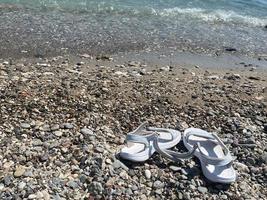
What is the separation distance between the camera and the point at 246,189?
7004 mm

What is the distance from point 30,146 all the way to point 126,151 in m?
1.53

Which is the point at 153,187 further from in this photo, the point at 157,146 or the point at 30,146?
the point at 30,146

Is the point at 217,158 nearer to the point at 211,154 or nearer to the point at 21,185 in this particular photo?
the point at 211,154

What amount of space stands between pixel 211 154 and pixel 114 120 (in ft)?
6.17

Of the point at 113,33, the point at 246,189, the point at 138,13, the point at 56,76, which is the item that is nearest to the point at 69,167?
the point at 246,189

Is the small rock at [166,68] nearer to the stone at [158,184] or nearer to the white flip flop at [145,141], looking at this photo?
the white flip flop at [145,141]

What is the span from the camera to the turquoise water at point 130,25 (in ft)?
44.5

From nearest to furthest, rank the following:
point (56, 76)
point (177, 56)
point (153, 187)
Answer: point (153, 187) < point (56, 76) < point (177, 56)

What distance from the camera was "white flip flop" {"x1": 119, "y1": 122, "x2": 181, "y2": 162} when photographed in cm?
720

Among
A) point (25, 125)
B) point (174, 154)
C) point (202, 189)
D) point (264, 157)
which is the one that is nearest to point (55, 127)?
point (25, 125)

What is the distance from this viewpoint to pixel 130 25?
15578 mm

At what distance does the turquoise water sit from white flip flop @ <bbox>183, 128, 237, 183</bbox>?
18.3 feet

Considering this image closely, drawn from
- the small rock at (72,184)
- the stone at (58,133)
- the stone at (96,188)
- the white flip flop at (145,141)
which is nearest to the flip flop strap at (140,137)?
the white flip flop at (145,141)

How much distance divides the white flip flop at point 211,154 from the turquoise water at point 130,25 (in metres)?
5.59
